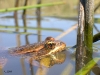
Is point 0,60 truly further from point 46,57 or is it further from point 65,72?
point 65,72

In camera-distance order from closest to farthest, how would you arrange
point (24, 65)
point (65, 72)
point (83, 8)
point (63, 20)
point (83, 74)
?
point (83, 74)
point (65, 72)
point (83, 8)
point (24, 65)
point (63, 20)

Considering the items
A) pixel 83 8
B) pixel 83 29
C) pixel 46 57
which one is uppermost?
pixel 83 8

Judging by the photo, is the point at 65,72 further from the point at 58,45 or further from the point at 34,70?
the point at 58,45

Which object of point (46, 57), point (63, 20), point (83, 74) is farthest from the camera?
point (63, 20)

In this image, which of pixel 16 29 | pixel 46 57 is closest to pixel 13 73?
pixel 46 57

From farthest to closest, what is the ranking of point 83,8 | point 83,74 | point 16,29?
point 16,29, point 83,8, point 83,74

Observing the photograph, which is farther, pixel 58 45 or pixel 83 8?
pixel 58 45

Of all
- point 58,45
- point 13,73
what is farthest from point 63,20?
point 13,73

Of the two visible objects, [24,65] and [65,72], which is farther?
[24,65]

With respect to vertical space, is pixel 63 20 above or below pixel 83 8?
below
